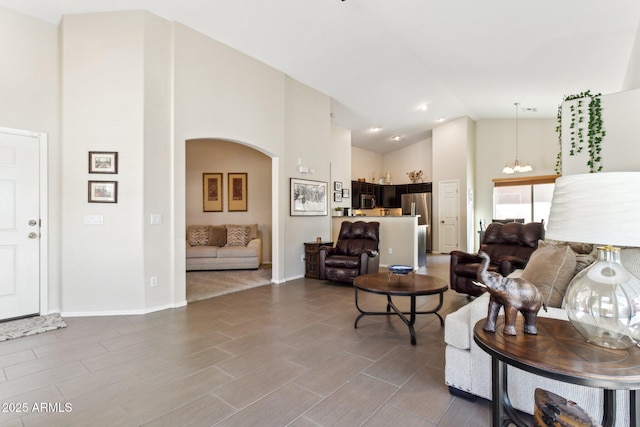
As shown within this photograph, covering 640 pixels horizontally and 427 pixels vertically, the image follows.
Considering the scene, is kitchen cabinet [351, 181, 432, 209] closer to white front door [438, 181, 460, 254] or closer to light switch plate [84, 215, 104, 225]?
white front door [438, 181, 460, 254]

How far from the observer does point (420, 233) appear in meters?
7.18

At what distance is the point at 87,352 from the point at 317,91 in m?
5.47

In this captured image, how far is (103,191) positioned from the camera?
12.1 ft

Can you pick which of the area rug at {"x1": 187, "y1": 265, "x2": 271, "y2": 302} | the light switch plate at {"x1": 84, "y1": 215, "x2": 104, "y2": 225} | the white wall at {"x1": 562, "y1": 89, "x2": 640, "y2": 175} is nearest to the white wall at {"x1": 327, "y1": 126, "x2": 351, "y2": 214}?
the area rug at {"x1": 187, "y1": 265, "x2": 271, "y2": 302}

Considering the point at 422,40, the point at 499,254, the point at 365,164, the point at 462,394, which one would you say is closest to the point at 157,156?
the point at 462,394

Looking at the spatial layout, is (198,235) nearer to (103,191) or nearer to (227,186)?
(227,186)

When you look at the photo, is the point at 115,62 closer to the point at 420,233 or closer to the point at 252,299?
the point at 252,299

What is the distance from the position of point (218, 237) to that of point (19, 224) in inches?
145

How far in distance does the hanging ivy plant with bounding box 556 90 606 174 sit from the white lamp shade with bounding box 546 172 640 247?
8.66ft

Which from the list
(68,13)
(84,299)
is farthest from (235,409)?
(68,13)

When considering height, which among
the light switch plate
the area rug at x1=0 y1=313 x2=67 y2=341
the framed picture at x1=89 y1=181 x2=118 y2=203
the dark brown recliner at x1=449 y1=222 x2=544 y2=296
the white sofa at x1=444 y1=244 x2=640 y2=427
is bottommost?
the area rug at x1=0 y1=313 x2=67 y2=341

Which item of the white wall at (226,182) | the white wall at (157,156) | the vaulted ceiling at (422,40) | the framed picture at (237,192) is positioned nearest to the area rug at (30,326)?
the white wall at (157,156)

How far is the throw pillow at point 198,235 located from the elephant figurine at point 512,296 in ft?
21.3

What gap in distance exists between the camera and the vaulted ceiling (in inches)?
145
